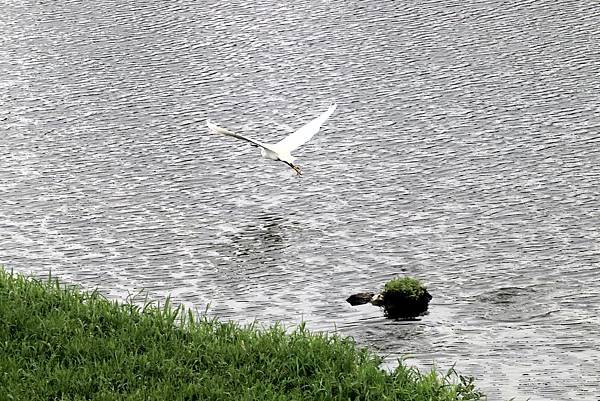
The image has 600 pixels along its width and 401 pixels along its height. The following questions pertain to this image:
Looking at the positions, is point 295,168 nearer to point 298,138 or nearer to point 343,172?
point 298,138

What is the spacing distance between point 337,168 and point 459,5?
11.5 meters

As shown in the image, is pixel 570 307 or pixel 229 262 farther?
pixel 229 262

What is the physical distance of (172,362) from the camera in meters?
A: 11.0

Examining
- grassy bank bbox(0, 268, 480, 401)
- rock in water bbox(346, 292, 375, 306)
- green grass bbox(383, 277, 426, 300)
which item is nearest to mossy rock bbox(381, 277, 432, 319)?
green grass bbox(383, 277, 426, 300)

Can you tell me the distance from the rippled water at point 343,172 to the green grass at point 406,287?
35 cm

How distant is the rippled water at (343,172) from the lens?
13.7 m

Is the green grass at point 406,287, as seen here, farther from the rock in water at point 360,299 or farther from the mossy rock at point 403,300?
the rock in water at point 360,299

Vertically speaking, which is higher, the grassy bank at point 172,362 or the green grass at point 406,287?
the green grass at point 406,287

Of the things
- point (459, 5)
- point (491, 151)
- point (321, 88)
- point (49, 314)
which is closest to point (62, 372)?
point (49, 314)

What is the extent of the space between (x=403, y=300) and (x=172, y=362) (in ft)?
11.5

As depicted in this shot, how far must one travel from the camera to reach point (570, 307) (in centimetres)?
1341

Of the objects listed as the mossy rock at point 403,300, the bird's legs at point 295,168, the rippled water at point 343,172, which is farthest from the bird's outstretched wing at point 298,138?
the mossy rock at point 403,300

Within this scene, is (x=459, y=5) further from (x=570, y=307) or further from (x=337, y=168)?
(x=570, y=307)

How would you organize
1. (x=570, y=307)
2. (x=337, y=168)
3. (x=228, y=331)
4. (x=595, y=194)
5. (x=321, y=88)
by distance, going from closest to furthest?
(x=228, y=331) → (x=570, y=307) → (x=595, y=194) → (x=337, y=168) → (x=321, y=88)
